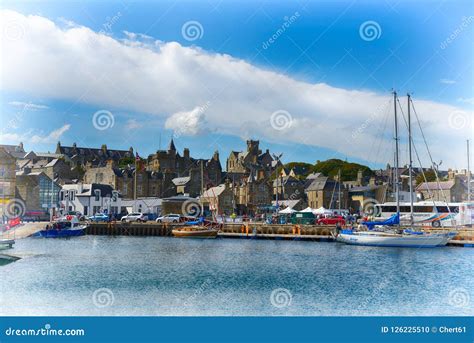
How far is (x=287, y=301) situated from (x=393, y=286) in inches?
254

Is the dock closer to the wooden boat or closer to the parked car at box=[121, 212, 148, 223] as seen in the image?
the wooden boat

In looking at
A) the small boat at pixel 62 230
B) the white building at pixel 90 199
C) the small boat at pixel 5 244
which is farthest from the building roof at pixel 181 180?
the small boat at pixel 5 244

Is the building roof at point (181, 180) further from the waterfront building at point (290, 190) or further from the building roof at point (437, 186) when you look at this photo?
the building roof at point (437, 186)

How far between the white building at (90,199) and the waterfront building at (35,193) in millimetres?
1861

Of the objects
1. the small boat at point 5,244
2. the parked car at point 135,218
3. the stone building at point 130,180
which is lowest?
the small boat at point 5,244

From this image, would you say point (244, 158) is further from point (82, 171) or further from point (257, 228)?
point (257, 228)

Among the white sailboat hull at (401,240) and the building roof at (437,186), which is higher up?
the building roof at (437,186)

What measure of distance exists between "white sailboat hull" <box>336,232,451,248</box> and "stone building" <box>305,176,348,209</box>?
3642 centimetres

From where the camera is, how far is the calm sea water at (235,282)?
20.7 meters

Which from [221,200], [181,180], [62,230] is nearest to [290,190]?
[221,200]

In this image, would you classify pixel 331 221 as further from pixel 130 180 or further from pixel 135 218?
pixel 130 180

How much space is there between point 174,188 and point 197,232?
38820 mm

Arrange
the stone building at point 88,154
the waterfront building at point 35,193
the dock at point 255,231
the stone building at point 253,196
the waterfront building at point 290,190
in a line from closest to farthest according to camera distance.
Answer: the dock at point 255,231 → the waterfront building at point 35,193 → the stone building at point 253,196 → the waterfront building at point 290,190 → the stone building at point 88,154

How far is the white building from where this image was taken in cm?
7606
